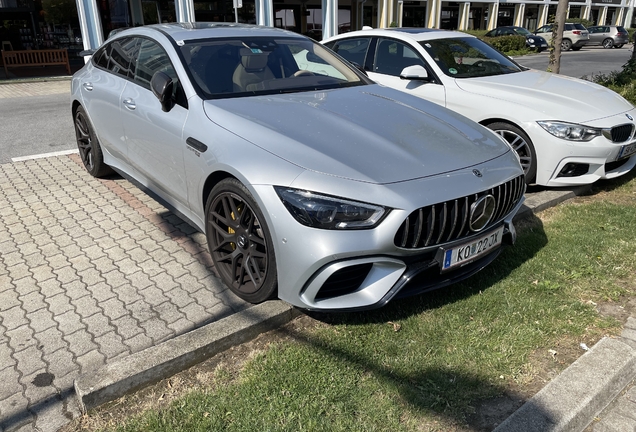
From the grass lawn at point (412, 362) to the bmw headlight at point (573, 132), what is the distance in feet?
4.83

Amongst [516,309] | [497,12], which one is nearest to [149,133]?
[516,309]

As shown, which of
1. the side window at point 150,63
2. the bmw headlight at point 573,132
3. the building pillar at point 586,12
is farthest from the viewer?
the building pillar at point 586,12

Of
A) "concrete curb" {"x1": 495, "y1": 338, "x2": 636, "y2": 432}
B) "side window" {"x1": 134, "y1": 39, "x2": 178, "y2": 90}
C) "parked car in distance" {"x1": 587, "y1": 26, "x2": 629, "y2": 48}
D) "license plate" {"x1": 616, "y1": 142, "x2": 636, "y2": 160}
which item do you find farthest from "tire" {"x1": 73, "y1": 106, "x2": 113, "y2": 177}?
"parked car in distance" {"x1": 587, "y1": 26, "x2": 629, "y2": 48}

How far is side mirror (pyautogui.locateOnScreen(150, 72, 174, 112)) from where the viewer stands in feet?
11.7

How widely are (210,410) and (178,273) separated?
4.98 feet

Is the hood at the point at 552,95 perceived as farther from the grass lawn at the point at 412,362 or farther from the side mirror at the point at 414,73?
the grass lawn at the point at 412,362

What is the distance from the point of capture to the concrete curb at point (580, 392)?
7.78 feet

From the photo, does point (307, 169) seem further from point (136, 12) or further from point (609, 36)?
point (609, 36)

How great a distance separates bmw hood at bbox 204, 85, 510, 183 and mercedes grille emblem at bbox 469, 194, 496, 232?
0.24 meters

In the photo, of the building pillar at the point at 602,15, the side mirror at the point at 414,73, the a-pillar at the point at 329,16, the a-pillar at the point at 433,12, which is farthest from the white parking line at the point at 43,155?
the building pillar at the point at 602,15

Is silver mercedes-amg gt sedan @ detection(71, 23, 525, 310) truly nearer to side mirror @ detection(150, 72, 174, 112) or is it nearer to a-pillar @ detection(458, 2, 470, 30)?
side mirror @ detection(150, 72, 174, 112)

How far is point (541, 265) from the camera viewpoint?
3.78 meters

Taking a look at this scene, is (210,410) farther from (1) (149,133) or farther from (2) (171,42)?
(2) (171,42)

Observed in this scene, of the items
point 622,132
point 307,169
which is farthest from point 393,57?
point 307,169
